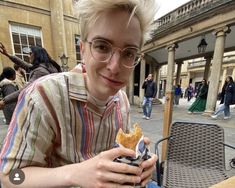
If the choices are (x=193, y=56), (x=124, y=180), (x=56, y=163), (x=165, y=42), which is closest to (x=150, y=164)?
(x=124, y=180)

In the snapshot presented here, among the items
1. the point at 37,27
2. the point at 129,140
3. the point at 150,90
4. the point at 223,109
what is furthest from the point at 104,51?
the point at 37,27

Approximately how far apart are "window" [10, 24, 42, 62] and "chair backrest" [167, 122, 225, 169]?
Answer: 42.0 feet

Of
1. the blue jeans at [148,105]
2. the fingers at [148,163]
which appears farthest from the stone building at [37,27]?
the fingers at [148,163]

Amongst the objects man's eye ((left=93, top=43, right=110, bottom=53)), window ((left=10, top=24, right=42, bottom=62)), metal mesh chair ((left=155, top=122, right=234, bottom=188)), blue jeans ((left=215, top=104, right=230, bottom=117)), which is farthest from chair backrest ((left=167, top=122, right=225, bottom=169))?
window ((left=10, top=24, right=42, bottom=62))

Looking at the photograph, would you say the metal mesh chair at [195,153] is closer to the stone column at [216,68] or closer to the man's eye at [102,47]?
the man's eye at [102,47]

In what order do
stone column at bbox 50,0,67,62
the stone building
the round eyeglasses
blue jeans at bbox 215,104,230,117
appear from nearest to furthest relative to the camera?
1. the round eyeglasses
2. blue jeans at bbox 215,104,230,117
3. the stone building
4. stone column at bbox 50,0,67,62

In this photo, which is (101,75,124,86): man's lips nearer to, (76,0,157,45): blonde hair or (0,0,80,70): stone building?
(76,0,157,45): blonde hair

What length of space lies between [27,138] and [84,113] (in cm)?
30

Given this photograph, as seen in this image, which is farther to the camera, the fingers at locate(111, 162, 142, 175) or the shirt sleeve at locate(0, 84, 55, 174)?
the shirt sleeve at locate(0, 84, 55, 174)

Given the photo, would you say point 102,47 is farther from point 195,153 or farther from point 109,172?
point 195,153

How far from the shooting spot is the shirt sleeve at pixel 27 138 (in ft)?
2.21

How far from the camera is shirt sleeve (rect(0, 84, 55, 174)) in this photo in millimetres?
675

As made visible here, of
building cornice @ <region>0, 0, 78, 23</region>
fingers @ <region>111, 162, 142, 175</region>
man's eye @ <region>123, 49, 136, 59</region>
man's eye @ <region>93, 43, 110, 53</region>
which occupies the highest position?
building cornice @ <region>0, 0, 78, 23</region>

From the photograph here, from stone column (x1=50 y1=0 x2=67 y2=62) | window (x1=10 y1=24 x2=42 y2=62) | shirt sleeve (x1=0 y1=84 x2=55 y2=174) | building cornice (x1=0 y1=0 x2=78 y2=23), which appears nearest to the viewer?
shirt sleeve (x1=0 y1=84 x2=55 y2=174)
